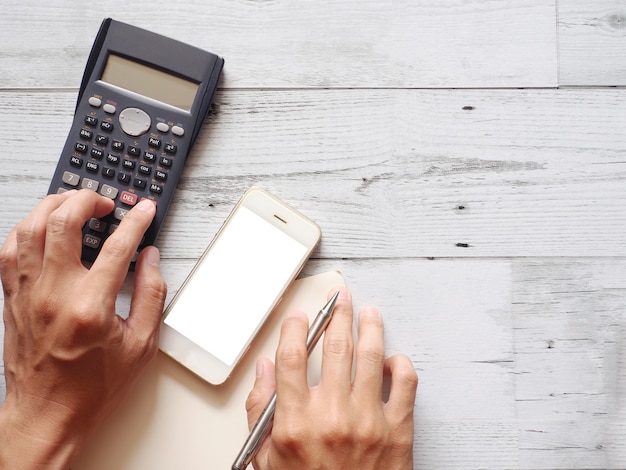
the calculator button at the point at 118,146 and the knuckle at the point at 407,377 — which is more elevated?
the calculator button at the point at 118,146

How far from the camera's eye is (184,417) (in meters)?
0.56

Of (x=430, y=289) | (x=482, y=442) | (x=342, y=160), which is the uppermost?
(x=342, y=160)

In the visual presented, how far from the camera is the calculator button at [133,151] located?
54cm

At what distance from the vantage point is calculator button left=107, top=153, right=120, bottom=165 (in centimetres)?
54

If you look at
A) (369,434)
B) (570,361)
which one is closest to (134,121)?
(369,434)

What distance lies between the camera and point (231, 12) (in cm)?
57

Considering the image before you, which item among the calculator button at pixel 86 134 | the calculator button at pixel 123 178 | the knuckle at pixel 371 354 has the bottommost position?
the knuckle at pixel 371 354

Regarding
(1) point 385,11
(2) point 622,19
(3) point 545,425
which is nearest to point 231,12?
(1) point 385,11

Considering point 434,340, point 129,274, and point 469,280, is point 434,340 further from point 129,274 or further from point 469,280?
point 129,274

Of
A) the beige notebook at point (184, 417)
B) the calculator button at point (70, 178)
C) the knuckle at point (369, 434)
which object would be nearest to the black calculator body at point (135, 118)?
the calculator button at point (70, 178)

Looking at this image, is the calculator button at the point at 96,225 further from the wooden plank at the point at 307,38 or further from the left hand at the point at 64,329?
the wooden plank at the point at 307,38

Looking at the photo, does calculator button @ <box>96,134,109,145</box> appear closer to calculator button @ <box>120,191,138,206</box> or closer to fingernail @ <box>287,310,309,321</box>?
calculator button @ <box>120,191,138,206</box>

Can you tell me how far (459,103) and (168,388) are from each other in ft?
1.18

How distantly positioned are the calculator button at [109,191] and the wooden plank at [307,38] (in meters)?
0.11
